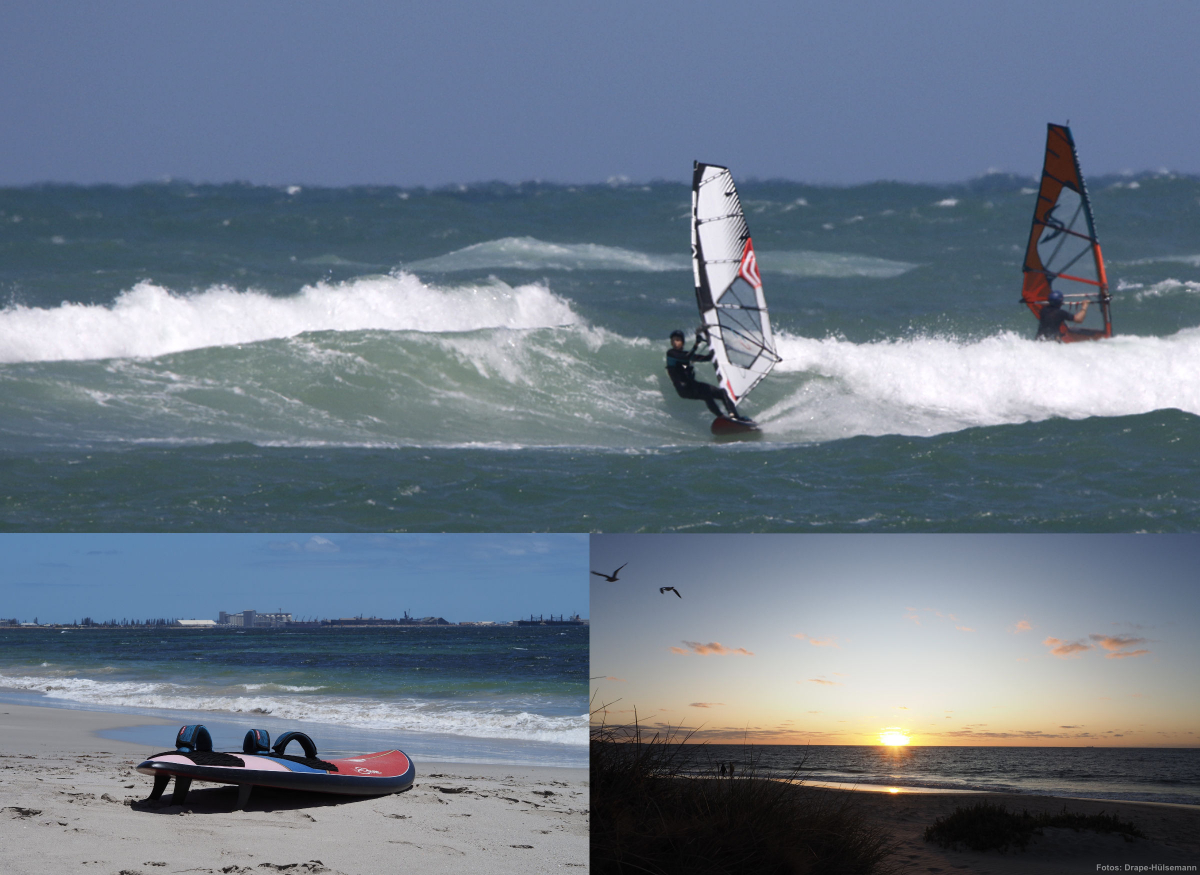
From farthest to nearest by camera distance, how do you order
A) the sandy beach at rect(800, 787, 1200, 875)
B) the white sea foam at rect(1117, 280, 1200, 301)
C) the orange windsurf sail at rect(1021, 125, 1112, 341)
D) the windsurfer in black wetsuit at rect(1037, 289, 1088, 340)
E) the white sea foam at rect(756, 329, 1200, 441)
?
1. the white sea foam at rect(1117, 280, 1200, 301)
2. the windsurfer in black wetsuit at rect(1037, 289, 1088, 340)
3. the orange windsurf sail at rect(1021, 125, 1112, 341)
4. the white sea foam at rect(756, 329, 1200, 441)
5. the sandy beach at rect(800, 787, 1200, 875)

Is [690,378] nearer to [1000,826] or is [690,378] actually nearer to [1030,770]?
[1030,770]

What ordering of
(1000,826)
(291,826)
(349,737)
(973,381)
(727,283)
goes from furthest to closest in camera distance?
(973,381), (727,283), (1000,826), (349,737), (291,826)

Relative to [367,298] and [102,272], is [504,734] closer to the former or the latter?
[367,298]

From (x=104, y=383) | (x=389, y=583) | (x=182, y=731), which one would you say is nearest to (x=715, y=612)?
(x=389, y=583)

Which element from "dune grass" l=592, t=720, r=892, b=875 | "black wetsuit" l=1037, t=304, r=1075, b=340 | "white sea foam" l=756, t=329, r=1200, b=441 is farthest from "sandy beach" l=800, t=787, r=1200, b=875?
"black wetsuit" l=1037, t=304, r=1075, b=340

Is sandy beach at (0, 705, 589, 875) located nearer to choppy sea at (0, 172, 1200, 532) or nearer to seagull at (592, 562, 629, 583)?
seagull at (592, 562, 629, 583)

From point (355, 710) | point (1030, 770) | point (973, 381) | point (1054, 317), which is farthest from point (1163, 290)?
point (355, 710)
